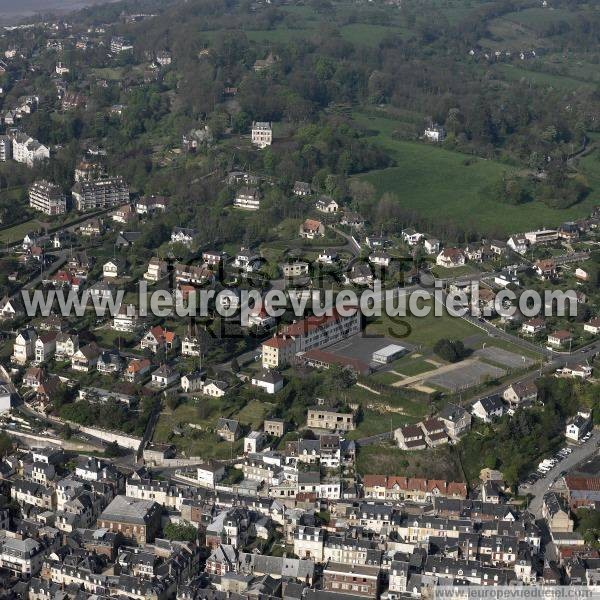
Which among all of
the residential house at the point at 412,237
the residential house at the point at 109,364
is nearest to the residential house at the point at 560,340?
the residential house at the point at 412,237

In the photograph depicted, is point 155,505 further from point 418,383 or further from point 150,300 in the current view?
point 150,300

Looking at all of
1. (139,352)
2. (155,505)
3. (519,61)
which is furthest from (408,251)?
(519,61)

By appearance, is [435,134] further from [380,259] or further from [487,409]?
[487,409]

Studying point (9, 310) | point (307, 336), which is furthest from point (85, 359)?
point (307, 336)

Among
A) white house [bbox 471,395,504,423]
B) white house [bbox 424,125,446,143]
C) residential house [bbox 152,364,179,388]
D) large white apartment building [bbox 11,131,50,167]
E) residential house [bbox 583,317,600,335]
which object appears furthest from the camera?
white house [bbox 424,125,446,143]

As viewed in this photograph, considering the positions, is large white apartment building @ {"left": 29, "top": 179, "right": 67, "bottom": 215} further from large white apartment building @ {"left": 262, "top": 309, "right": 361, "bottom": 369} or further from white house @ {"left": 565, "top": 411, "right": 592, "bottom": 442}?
white house @ {"left": 565, "top": 411, "right": 592, "bottom": 442}

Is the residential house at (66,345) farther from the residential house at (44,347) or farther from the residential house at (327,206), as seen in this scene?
the residential house at (327,206)

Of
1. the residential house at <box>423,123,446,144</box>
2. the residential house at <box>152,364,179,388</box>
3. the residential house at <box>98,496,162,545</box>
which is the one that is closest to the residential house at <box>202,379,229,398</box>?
the residential house at <box>152,364,179,388</box>
